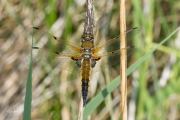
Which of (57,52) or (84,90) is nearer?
(84,90)

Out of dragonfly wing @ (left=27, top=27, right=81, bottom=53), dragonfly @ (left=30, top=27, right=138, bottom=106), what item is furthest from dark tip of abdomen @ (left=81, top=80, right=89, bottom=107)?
dragonfly wing @ (left=27, top=27, right=81, bottom=53)

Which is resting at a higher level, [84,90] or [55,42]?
[55,42]

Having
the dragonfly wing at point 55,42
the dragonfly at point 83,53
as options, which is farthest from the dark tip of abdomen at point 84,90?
the dragonfly wing at point 55,42

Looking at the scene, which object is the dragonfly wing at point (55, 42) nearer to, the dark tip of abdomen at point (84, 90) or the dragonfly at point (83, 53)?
the dragonfly at point (83, 53)

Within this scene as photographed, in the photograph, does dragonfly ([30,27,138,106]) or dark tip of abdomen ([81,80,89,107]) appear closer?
dark tip of abdomen ([81,80,89,107])

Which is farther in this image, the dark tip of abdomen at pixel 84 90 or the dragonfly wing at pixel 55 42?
the dragonfly wing at pixel 55 42

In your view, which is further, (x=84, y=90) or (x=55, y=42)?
(x=55, y=42)

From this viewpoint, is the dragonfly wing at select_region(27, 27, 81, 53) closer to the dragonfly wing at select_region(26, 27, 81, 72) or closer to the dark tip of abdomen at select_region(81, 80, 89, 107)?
Result: the dragonfly wing at select_region(26, 27, 81, 72)

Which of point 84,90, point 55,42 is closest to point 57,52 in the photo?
point 55,42

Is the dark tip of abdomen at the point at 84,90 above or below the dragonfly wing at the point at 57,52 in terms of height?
below

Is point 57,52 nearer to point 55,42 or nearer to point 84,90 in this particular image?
point 55,42

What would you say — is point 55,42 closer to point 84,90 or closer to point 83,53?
point 83,53
